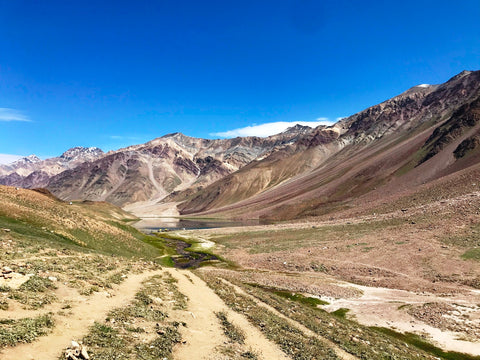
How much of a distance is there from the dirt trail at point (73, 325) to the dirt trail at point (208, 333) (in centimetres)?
433

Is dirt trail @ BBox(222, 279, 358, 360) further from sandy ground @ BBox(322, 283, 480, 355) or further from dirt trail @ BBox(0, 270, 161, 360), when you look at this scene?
dirt trail @ BBox(0, 270, 161, 360)

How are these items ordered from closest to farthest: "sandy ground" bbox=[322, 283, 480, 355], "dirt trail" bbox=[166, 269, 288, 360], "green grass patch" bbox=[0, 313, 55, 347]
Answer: "green grass patch" bbox=[0, 313, 55, 347] < "dirt trail" bbox=[166, 269, 288, 360] < "sandy ground" bbox=[322, 283, 480, 355]

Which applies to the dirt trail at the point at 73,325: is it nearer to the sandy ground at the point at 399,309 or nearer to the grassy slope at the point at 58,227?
the grassy slope at the point at 58,227

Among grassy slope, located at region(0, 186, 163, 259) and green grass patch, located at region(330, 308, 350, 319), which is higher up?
grassy slope, located at region(0, 186, 163, 259)

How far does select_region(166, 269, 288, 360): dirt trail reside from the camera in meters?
14.3

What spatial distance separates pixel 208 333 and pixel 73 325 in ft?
24.1

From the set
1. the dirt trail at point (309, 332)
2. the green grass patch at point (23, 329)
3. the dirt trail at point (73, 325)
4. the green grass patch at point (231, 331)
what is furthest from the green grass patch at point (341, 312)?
the green grass patch at point (23, 329)

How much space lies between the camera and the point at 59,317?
13.8m

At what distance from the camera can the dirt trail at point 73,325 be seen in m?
9.95

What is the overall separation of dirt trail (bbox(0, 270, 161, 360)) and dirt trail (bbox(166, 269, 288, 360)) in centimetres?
433

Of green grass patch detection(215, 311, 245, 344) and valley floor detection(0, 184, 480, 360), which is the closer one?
valley floor detection(0, 184, 480, 360)

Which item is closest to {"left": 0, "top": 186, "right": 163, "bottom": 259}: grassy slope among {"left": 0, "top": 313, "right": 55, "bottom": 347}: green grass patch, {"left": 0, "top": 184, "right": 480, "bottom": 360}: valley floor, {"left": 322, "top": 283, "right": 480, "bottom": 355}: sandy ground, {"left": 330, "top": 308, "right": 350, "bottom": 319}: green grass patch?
{"left": 0, "top": 184, "right": 480, "bottom": 360}: valley floor

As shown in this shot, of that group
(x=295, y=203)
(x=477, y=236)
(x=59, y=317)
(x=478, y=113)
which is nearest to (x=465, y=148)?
(x=478, y=113)

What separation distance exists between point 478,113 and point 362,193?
80.2 metres
